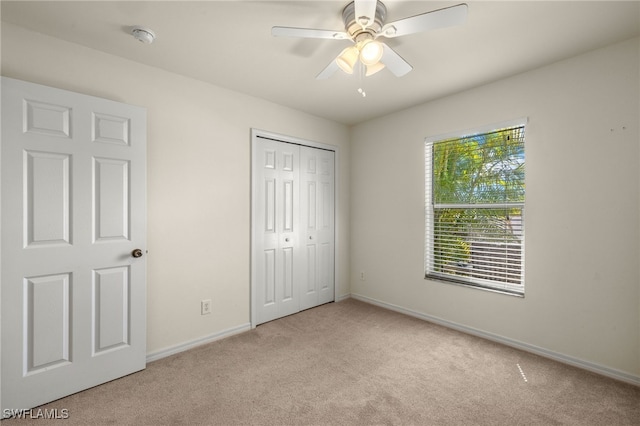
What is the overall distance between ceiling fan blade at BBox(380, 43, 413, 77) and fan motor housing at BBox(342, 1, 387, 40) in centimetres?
12

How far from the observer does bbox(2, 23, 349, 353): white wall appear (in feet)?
6.91

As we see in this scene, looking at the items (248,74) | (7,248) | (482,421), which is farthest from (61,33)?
(482,421)

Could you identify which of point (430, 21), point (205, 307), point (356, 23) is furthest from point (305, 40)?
point (205, 307)

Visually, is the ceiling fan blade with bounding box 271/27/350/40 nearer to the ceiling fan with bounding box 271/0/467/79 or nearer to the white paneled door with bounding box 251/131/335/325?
the ceiling fan with bounding box 271/0/467/79

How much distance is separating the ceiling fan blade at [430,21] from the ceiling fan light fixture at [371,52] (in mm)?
105

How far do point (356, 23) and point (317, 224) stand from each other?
2409 millimetres

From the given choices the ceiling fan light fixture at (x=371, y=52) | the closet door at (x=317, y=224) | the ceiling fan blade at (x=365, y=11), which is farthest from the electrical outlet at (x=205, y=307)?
the ceiling fan blade at (x=365, y=11)

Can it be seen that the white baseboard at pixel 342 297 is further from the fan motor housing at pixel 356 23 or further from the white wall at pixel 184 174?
the fan motor housing at pixel 356 23

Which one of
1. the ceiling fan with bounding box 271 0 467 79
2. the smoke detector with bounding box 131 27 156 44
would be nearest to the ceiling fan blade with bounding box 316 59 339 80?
the ceiling fan with bounding box 271 0 467 79

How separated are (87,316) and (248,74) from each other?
225cm

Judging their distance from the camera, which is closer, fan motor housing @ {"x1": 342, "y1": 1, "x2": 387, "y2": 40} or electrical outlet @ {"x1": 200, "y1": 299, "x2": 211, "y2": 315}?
fan motor housing @ {"x1": 342, "y1": 1, "x2": 387, "y2": 40}

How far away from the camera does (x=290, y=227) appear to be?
3.43m

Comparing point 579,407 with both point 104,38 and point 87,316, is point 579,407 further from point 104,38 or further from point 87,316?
point 104,38

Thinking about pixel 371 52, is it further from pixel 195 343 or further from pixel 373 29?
pixel 195 343
